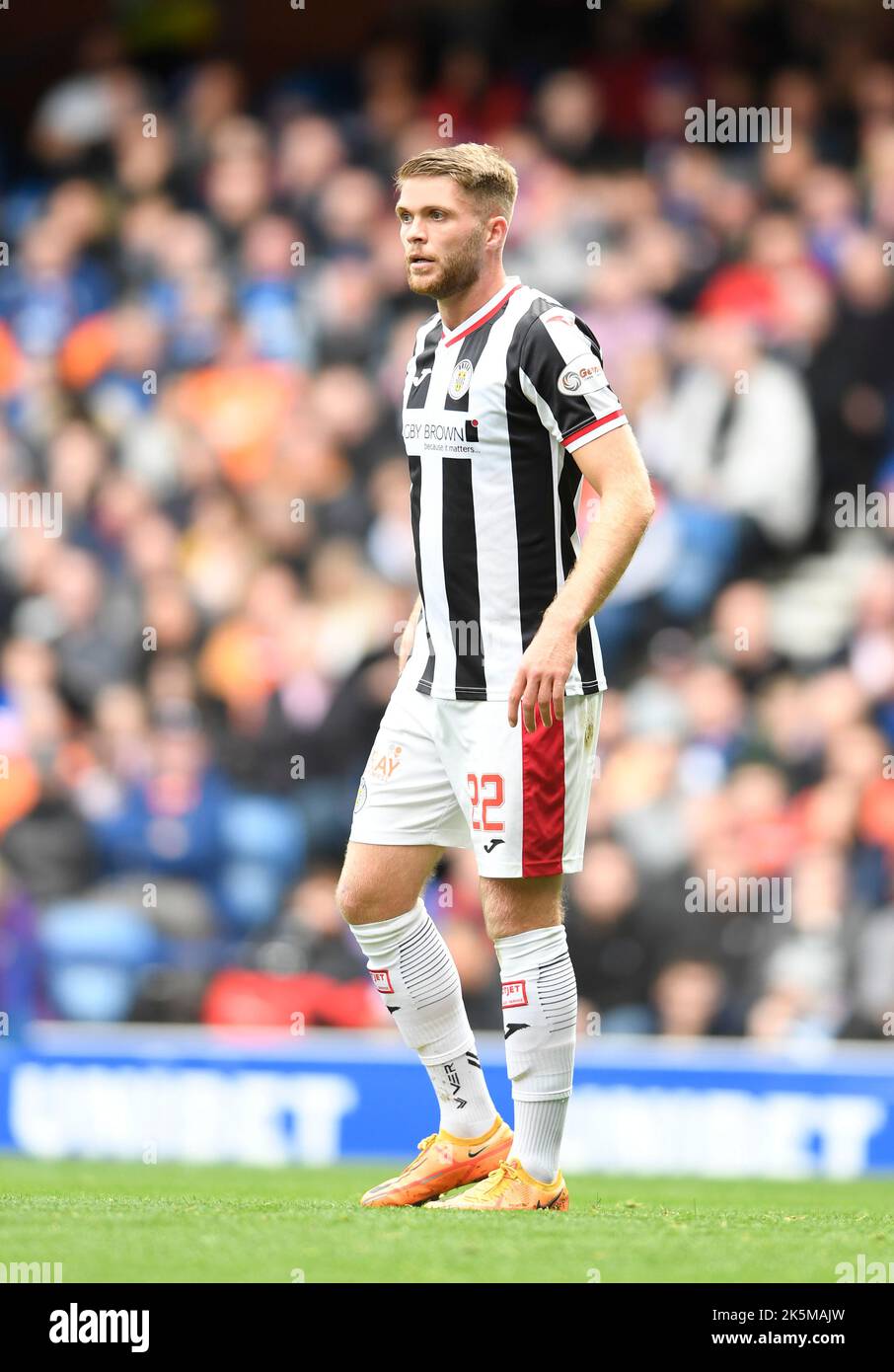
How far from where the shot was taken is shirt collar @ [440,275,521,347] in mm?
5246

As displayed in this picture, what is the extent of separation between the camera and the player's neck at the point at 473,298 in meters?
5.25

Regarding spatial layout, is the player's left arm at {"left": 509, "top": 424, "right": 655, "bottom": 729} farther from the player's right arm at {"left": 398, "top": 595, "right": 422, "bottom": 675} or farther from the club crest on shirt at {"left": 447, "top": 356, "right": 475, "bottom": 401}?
the player's right arm at {"left": 398, "top": 595, "right": 422, "bottom": 675}

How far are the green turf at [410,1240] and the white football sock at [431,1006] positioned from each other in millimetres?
350

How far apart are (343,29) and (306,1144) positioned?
8.06 meters

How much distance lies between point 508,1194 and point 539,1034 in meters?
0.39

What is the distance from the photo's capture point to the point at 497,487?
203 inches

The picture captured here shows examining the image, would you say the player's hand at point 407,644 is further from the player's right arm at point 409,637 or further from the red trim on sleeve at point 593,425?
the red trim on sleeve at point 593,425

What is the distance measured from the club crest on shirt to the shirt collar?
9cm

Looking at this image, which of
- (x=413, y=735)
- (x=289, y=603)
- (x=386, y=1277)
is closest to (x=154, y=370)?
(x=289, y=603)

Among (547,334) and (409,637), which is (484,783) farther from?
(547,334)
